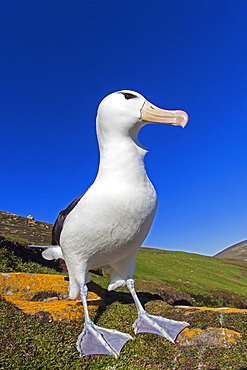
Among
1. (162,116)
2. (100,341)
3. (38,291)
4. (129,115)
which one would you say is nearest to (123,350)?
(100,341)

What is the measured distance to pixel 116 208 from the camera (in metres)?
4.50

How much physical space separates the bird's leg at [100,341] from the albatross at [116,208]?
0.05 ft

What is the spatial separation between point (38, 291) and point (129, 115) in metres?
4.71

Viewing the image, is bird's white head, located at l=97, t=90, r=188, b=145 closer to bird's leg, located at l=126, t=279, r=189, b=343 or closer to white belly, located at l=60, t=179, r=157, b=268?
white belly, located at l=60, t=179, r=157, b=268

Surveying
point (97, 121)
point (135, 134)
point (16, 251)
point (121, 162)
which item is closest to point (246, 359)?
point (121, 162)

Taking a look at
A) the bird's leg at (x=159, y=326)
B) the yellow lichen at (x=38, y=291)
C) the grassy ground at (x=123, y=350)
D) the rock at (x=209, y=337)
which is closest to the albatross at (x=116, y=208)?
the bird's leg at (x=159, y=326)

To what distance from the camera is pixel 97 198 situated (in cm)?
459

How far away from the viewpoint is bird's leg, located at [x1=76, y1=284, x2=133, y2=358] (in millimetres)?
3941

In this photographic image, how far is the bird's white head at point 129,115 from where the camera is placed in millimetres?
5000

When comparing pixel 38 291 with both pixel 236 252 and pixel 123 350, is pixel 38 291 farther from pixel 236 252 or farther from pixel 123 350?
pixel 236 252

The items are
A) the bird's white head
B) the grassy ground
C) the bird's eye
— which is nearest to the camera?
the grassy ground

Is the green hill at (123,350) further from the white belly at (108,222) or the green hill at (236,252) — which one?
the green hill at (236,252)

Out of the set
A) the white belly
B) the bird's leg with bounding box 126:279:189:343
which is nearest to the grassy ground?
the bird's leg with bounding box 126:279:189:343

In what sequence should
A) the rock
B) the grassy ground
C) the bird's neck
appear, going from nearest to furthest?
the grassy ground
the rock
the bird's neck
